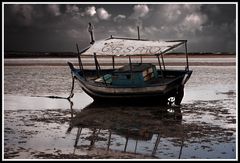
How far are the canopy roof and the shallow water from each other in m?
2.85

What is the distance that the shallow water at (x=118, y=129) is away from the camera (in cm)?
980

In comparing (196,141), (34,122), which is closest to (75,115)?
(34,122)

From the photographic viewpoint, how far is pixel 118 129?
12438 millimetres

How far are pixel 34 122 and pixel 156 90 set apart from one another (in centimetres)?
619

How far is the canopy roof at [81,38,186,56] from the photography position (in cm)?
1770

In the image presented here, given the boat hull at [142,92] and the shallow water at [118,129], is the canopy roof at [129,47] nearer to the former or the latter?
the boat hull at [142,92]

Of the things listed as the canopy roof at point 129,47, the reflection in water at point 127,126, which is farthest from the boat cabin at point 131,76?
the reflection in water at point 127,126

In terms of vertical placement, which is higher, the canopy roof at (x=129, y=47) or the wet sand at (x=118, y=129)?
the canopy roof at (x=129, y=47)

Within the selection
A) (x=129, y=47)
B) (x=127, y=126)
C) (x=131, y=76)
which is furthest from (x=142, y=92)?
(x=127, y=126)

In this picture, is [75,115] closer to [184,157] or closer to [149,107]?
[149,107]

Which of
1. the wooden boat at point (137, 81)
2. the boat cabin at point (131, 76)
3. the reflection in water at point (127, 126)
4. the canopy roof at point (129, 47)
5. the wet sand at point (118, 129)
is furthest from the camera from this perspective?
the canopy roof at point (129, 47)

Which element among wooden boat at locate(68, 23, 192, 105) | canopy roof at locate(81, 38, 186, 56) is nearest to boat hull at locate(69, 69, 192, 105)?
wooden boat at locate(68, 23, 192, 105)

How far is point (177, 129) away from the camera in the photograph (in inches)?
483

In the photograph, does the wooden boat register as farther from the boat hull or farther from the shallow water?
the shallow water
